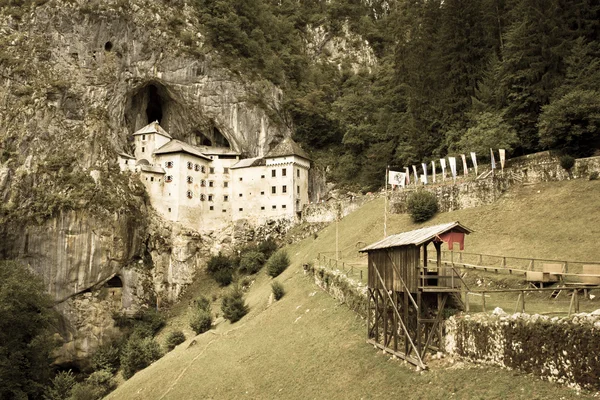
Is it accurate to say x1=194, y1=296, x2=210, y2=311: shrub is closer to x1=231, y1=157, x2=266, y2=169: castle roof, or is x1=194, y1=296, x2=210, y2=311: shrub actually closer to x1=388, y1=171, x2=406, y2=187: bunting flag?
x1=231, y1=157, x2=266, y2=169: castle roof

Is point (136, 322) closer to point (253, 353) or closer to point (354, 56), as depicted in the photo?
point (253, 353)

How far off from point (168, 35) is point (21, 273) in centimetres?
3830

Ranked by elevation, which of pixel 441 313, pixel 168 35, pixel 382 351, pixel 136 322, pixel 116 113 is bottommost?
pixel 136 322

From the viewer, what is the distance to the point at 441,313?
2047 centimetres

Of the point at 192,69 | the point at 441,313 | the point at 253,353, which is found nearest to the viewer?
the point at 441,313

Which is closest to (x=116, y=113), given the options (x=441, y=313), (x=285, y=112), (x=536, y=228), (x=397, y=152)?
(x=285, y=112)

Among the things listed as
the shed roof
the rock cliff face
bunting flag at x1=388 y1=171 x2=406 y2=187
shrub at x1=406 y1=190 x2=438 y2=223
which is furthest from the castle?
the shed roof

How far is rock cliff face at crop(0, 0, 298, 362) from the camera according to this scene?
6134 centimetres

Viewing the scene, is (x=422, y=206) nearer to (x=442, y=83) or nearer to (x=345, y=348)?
(x=442, y=83)

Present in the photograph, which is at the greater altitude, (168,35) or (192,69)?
(168,35)

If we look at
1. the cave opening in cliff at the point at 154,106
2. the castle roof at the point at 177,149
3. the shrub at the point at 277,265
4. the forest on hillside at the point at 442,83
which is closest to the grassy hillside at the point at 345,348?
the shrub at the point at 277,265

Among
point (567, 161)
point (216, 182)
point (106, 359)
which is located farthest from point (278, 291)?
point (216, 182)

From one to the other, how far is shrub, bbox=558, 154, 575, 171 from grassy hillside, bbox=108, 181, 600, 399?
1.49 metres

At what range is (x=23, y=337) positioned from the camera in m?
50.5
